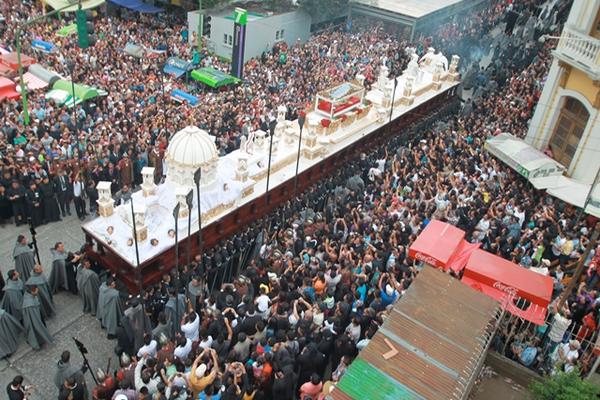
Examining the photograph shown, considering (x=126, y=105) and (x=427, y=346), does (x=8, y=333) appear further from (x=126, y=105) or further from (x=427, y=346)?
(x=126, y=105)

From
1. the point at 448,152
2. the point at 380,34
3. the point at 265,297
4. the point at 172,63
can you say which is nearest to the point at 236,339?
the point at 265,297

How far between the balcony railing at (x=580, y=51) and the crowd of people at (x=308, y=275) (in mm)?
3762

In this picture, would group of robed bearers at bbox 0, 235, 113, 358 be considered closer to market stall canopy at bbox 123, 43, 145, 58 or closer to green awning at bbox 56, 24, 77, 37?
market stall canopy at bbox 123, 43, 145, 58

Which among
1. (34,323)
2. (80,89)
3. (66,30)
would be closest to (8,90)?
(80,89)

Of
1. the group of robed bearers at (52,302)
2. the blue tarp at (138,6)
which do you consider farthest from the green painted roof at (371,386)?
the blue tarp at (138,6)

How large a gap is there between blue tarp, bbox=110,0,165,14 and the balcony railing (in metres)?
24.4

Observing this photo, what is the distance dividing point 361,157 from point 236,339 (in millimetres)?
10818

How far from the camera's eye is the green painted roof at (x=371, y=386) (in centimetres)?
883

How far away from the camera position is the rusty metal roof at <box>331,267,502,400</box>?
29.5ft

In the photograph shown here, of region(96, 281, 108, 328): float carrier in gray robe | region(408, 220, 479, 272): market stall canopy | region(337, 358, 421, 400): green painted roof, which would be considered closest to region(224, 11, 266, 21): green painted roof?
region(408, 220, 479, 272): market stall canopy

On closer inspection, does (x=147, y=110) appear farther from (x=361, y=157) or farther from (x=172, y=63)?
(x=361, y=157)

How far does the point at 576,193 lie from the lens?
18.3m

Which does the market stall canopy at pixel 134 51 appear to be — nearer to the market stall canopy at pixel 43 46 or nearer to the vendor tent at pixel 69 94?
the market stall canopy at pixel 43 46

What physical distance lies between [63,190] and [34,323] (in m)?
5.88
